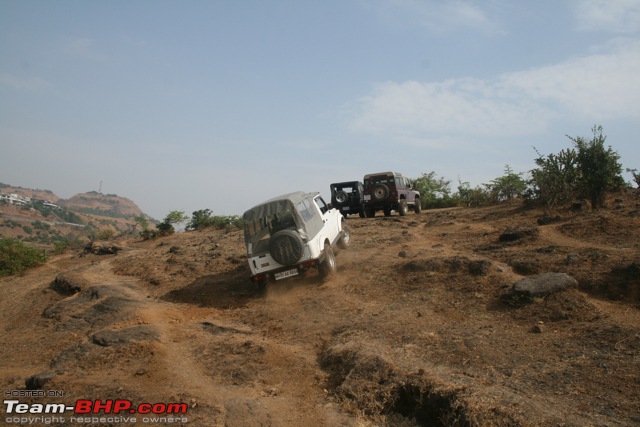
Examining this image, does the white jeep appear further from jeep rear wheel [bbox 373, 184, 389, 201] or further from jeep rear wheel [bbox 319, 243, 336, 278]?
jeep rear wheel [bbox 373, 184, 389, 201]

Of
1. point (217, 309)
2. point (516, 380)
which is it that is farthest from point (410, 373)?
point (217, 309)

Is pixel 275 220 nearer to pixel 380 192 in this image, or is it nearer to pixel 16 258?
pixel 380 192

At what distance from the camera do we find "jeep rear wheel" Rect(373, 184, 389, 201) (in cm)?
1817

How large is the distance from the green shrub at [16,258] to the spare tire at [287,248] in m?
11.5

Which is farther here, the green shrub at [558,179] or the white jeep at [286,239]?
the green shrub at [558,179]

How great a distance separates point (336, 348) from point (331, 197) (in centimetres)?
1366

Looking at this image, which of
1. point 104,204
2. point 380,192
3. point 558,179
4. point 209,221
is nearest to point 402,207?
point 380,192

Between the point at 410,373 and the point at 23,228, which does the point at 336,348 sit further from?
the point at 23,228

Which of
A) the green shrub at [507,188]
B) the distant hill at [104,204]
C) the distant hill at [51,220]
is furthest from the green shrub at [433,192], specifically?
the distant hill at [104,204]

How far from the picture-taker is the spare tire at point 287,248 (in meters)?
8.48

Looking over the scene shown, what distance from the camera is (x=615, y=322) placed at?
5.54 meters

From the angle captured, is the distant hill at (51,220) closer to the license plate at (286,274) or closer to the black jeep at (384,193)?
the black jeep at (384,193)

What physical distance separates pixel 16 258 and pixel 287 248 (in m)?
12.2

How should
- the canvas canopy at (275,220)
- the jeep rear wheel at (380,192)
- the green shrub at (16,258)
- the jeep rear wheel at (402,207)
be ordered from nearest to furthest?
the canvas canopy at (275,220) < the green shrub at (16,258) < the jeep rear wheel at (380,192) < the jeep rear wheel at (402,207)
